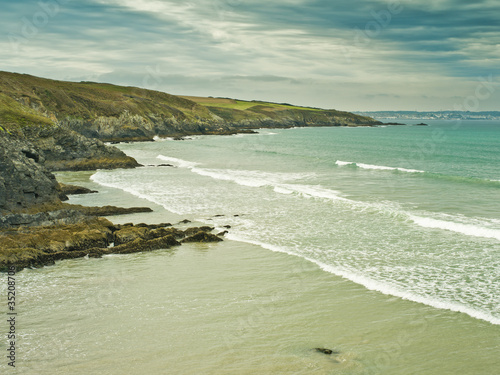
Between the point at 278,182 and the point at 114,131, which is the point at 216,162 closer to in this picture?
the point at 278,182

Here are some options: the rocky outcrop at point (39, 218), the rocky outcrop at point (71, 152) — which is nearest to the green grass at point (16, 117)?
the rocky outcrop at point (71, 152)

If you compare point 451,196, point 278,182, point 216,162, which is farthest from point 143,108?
point 451,196

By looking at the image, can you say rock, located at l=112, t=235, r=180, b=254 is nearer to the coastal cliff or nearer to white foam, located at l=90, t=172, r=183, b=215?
the coastal cliff

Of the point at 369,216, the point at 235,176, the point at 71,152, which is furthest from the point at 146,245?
the point at 71,152

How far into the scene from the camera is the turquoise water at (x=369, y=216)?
497 inches

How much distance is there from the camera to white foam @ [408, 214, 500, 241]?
1723cm

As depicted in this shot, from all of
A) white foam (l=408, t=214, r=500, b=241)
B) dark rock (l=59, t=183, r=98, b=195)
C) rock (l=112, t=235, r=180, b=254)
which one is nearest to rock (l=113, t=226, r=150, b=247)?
rock (l=112, t=235, r=180, b=254)

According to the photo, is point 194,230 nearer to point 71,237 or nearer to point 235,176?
point 71,237

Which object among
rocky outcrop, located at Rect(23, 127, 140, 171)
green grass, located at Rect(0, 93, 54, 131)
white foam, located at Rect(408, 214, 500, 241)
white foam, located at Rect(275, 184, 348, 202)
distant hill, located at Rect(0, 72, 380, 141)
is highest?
distant hill, located at Rect(0, 72, 380, 141)

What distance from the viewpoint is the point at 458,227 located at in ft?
59.5

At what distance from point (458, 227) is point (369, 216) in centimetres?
389

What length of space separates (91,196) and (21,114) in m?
17.4

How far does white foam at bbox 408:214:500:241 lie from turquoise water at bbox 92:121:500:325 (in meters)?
0.04

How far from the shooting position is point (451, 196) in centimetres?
2584
